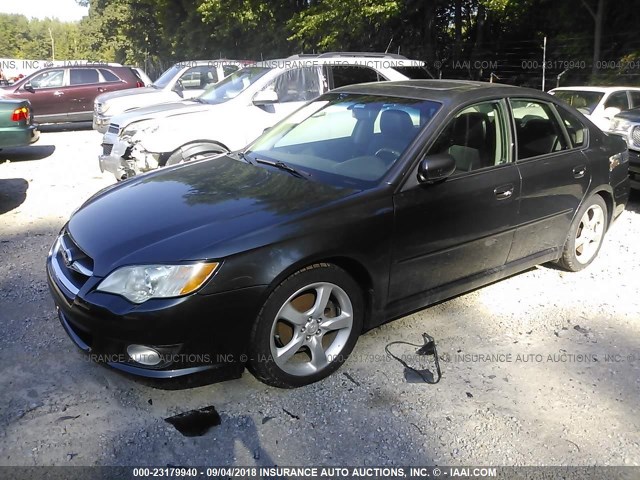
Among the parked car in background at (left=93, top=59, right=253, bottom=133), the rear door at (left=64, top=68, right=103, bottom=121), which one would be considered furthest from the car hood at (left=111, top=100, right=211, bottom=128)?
the rear door at (left=64, top=68, right=103, bottom=121)

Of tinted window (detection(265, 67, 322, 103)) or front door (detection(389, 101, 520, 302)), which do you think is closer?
front door (detection(389, 101, 520, 302))

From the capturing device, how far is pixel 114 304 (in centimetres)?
260

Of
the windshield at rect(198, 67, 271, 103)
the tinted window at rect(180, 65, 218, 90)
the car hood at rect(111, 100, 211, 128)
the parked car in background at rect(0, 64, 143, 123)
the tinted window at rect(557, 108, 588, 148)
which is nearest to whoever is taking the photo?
the tinted window at rect(557, 108, 588, 148)

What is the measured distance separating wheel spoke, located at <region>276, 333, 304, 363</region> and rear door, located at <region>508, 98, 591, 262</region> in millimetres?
1771

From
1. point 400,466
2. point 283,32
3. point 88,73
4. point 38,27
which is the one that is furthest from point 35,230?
point 38,27

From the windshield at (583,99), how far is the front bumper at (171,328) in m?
8.52

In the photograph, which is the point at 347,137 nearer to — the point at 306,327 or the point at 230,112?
the point at 306,327

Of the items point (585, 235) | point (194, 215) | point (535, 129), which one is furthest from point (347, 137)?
point (585, 235)

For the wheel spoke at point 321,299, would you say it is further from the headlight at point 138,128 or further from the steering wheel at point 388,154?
the headlight at point 138,128

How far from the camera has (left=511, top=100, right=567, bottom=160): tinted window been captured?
3.92 metres

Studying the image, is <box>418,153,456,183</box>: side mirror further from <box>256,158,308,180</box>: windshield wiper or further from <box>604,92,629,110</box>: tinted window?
<box>604,92,629,110</box>: tinted window

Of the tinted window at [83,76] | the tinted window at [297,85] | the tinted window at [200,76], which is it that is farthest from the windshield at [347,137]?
the tinted window at [83,76]

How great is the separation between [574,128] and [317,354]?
9.37ft

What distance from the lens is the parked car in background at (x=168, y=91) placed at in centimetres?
1100
